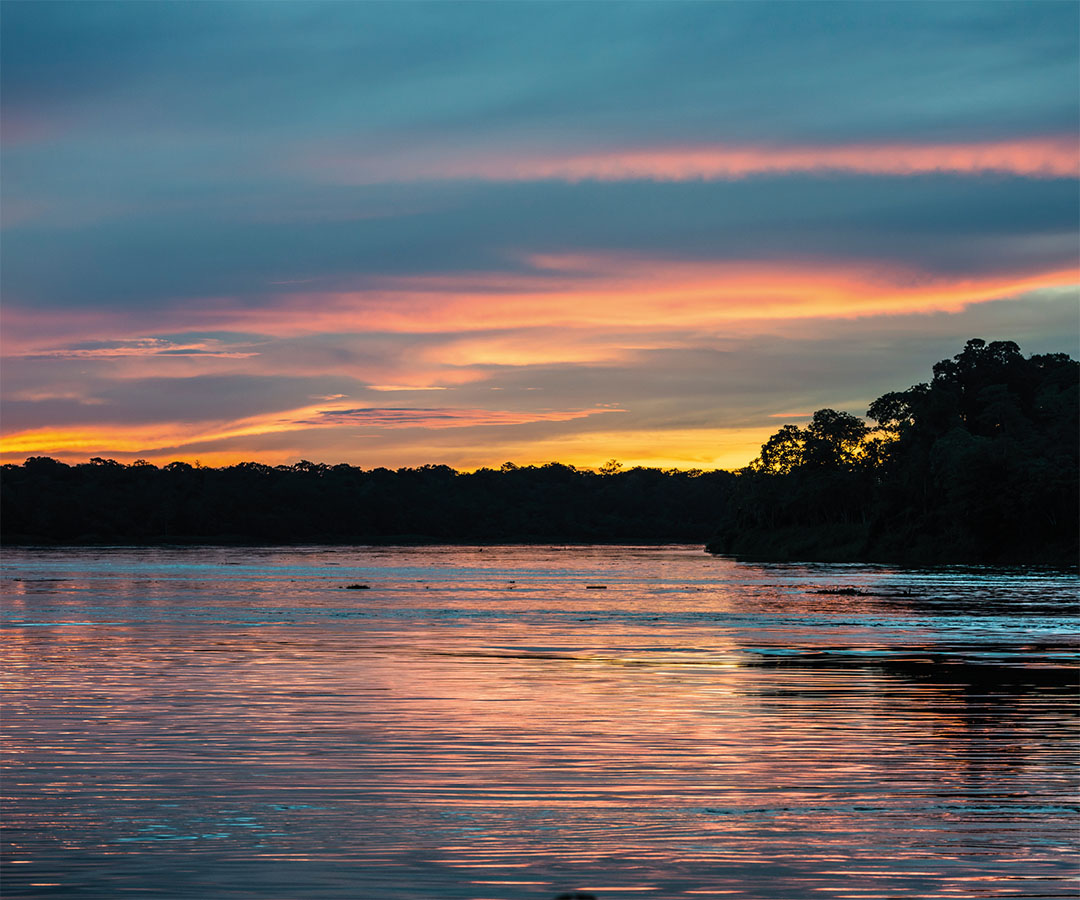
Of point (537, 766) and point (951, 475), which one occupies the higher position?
point (951, 475)

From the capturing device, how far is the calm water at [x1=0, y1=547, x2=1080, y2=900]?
41.2 ft

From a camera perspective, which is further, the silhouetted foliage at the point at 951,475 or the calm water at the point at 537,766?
the silhouetted foliage at the point at 951,475

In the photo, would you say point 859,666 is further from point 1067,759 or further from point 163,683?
point 163,683

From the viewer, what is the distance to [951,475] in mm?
127500

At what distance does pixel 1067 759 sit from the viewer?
1848cm

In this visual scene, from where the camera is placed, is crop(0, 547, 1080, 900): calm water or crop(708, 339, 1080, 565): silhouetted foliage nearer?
crop(0, 547, 1080, 900): calm water

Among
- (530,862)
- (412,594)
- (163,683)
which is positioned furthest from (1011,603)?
(530,862)

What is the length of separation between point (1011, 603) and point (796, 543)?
120 metres

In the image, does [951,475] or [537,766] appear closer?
[537,766]

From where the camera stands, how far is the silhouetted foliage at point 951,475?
409ft

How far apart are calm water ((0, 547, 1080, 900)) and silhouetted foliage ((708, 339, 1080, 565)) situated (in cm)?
8791

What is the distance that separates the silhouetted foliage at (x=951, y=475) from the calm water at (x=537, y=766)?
87913 millimetres

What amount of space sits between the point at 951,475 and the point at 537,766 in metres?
117

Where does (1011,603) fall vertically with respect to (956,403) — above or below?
below
